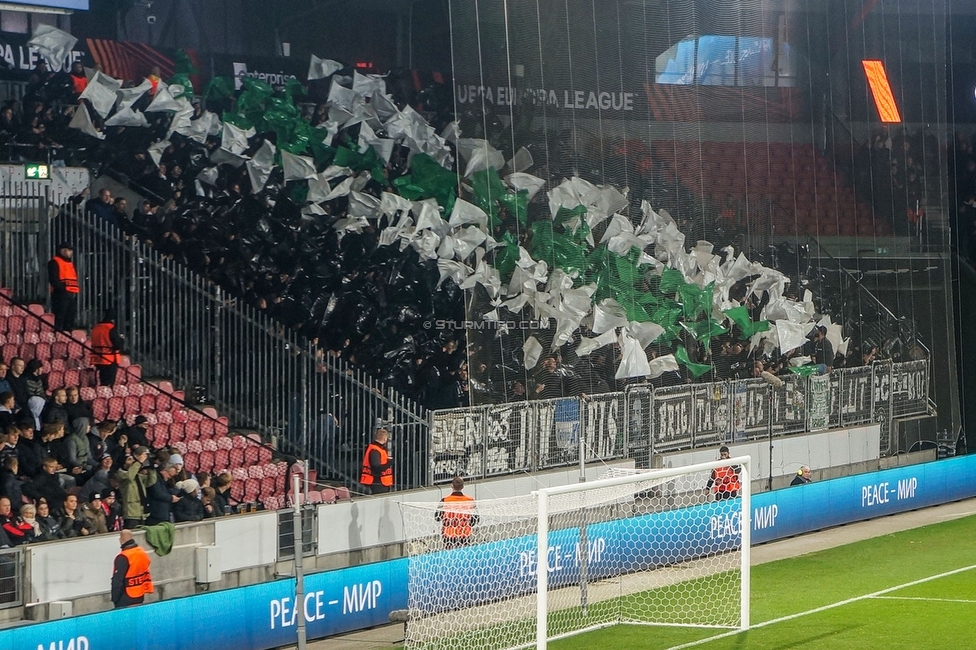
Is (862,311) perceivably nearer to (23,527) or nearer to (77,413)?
(77,413)

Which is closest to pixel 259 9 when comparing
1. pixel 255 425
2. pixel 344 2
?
pixel 344 2

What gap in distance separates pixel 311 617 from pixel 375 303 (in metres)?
7.27

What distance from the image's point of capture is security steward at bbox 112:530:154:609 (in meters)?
11.5

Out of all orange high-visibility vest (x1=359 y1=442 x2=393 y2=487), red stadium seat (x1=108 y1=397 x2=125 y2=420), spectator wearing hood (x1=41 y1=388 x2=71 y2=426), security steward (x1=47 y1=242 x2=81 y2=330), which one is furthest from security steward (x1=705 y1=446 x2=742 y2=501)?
security steward (x1=47 y1=242 x2=81 y2=330)

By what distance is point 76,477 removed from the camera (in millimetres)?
13172

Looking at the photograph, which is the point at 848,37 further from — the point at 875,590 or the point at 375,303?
the point at 875,590

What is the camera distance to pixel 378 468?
15.2 meters

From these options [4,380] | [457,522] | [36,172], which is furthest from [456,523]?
[36,172]

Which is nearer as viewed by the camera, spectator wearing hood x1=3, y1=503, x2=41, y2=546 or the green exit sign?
spectator wearing hood x1=3, y1=503, x2=41, y2=546

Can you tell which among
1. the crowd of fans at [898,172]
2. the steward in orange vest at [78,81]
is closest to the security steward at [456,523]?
the steward in orange vest at [78,81]

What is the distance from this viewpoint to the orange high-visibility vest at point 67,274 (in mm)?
14977

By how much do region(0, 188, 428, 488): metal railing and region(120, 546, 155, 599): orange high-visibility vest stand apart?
408 centimetres

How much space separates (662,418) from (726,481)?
8.16 ft

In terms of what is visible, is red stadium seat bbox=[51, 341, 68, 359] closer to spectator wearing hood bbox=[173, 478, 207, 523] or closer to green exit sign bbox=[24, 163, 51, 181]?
green exit sign bbox=[24, 163, 51, 181]
